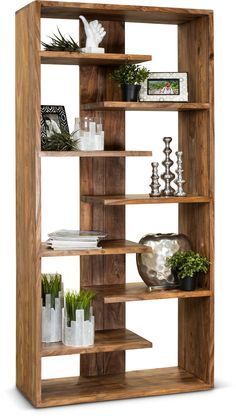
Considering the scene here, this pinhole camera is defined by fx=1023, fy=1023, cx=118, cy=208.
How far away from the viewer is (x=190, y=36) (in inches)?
230

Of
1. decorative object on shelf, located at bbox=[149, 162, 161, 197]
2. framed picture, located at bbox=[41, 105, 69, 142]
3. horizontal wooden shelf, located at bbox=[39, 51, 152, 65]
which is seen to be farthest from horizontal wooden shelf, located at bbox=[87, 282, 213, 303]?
horizontal wooden shelf, located at bbox=[39, 51, 152, 65]

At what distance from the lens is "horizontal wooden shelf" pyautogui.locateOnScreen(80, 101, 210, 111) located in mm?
5426

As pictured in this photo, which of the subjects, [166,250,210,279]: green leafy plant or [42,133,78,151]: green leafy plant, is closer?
[42,133,78,151]: green leafy plant

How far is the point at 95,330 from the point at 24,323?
0.49 metres

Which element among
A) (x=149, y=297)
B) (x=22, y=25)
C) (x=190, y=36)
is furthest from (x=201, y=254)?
(x=22, y=25)

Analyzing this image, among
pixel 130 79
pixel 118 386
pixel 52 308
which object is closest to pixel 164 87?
pixel 130 79

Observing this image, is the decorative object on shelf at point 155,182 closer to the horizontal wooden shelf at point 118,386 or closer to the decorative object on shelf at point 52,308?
the decorative object on shelf at point 52,308

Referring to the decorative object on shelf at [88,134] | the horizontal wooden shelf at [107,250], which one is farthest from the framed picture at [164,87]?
the horizontal wooden shelf at [107,250]

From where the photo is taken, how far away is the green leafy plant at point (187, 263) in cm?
560

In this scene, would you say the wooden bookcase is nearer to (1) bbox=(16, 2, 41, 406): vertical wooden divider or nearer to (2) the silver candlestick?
(1) bbox=(16, 2, 41, 406): vertical wooden divider

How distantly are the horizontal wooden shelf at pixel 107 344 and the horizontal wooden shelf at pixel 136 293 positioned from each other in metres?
0.25

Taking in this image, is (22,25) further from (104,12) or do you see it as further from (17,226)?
(17,226)

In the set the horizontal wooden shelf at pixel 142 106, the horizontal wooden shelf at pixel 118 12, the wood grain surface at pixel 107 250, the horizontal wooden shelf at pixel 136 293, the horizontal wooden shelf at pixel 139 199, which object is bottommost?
the horizontal wooden shelf at pixel 136 293

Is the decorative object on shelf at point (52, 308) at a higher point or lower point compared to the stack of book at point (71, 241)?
lower
